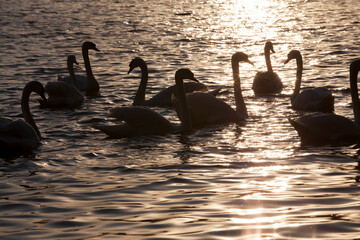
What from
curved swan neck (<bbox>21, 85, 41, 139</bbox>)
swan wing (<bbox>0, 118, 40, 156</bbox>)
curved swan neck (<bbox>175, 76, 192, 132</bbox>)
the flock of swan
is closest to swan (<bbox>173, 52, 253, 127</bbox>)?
the flock of swan

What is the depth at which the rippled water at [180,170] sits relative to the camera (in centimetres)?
855

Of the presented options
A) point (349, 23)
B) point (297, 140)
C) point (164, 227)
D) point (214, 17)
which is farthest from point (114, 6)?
point (164, 227)

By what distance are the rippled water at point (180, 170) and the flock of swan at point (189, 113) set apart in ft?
0.88

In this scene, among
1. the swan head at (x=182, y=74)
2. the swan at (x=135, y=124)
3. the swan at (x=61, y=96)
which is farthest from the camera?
the swan at (x=61, y=96)

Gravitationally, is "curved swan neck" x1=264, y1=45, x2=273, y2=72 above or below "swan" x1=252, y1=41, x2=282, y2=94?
above

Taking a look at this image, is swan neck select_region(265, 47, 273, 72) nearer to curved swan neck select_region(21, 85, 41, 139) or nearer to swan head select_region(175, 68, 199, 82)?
swan head select_region(175, 68, 199, 82)

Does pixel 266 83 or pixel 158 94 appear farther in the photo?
pixel 266 83

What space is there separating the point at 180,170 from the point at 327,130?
2.69 m

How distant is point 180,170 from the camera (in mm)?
11156

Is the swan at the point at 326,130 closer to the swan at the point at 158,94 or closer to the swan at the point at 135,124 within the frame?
the swan at the point at 135,124

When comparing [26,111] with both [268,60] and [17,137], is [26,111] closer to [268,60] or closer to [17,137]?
[17,137]

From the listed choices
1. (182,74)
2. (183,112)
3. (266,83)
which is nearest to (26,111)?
(183,112)

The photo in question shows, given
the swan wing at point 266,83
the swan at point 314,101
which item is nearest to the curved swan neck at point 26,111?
the swan at point 314,101

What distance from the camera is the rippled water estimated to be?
8555 millimetres
